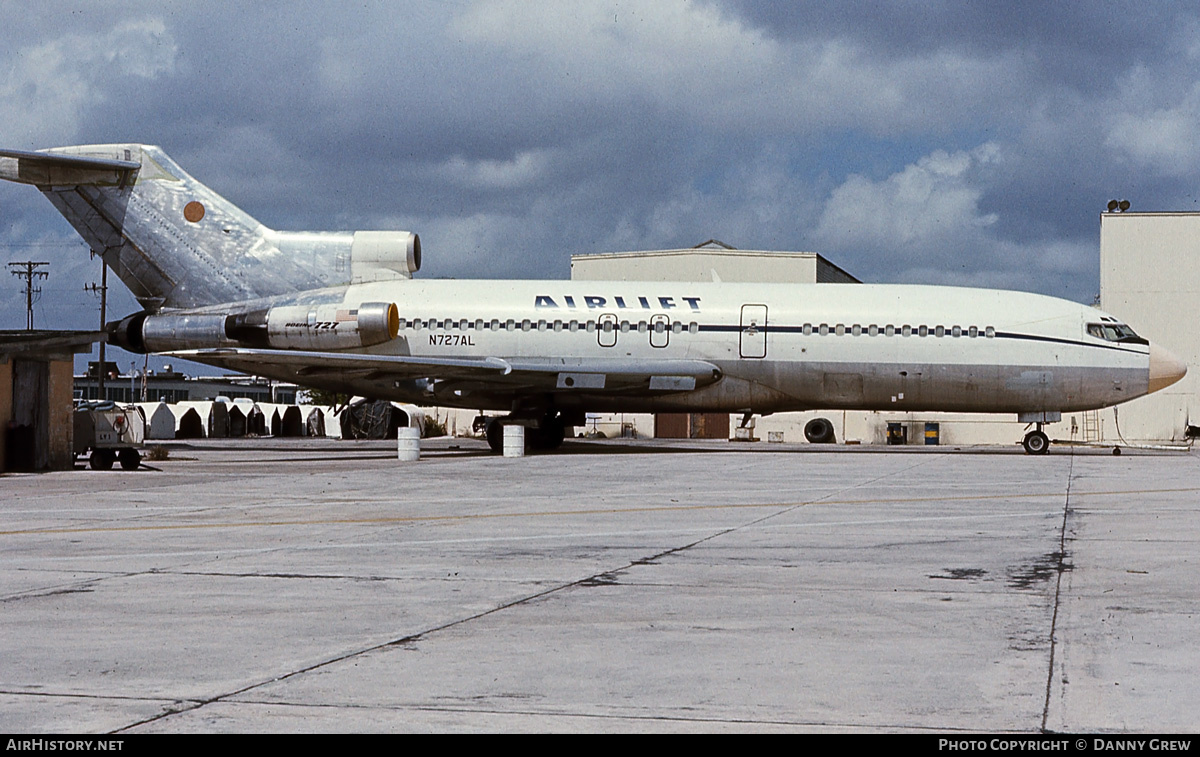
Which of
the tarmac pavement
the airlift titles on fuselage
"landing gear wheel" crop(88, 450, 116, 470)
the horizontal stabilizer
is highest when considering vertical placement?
the horizontal stabilizer

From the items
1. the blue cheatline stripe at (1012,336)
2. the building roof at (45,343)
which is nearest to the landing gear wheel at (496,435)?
the blue cheatline stripe at (1012,336)

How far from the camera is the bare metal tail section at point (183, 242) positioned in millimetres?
34438

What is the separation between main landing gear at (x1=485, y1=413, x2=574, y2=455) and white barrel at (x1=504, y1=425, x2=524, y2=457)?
1529mm

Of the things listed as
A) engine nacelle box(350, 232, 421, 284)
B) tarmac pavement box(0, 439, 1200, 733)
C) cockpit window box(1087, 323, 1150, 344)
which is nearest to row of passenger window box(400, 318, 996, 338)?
engine nacelle box(350, 232, 421, 284)

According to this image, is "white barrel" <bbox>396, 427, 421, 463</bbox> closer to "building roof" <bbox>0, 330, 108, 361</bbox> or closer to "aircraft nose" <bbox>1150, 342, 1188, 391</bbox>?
"building roof" <bbox>0, 330, 108, 361</bbox>

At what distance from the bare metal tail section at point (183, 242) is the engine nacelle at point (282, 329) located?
43.3 inches

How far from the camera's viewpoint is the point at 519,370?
107 ft

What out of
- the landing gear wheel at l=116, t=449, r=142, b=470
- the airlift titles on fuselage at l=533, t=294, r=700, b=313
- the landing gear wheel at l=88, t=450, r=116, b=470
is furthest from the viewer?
the airlift titles on fuselage at l=533, t=294, r=700, b=313

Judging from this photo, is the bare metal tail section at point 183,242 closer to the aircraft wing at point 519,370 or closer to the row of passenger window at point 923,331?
the aircraft wing at point 519,370

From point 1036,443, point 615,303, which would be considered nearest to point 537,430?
point 615,303

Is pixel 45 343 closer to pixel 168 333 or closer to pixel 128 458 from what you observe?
pixel 128 458

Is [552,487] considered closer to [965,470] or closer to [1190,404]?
[965,470]

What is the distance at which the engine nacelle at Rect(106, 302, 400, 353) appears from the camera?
3294 centimetres
